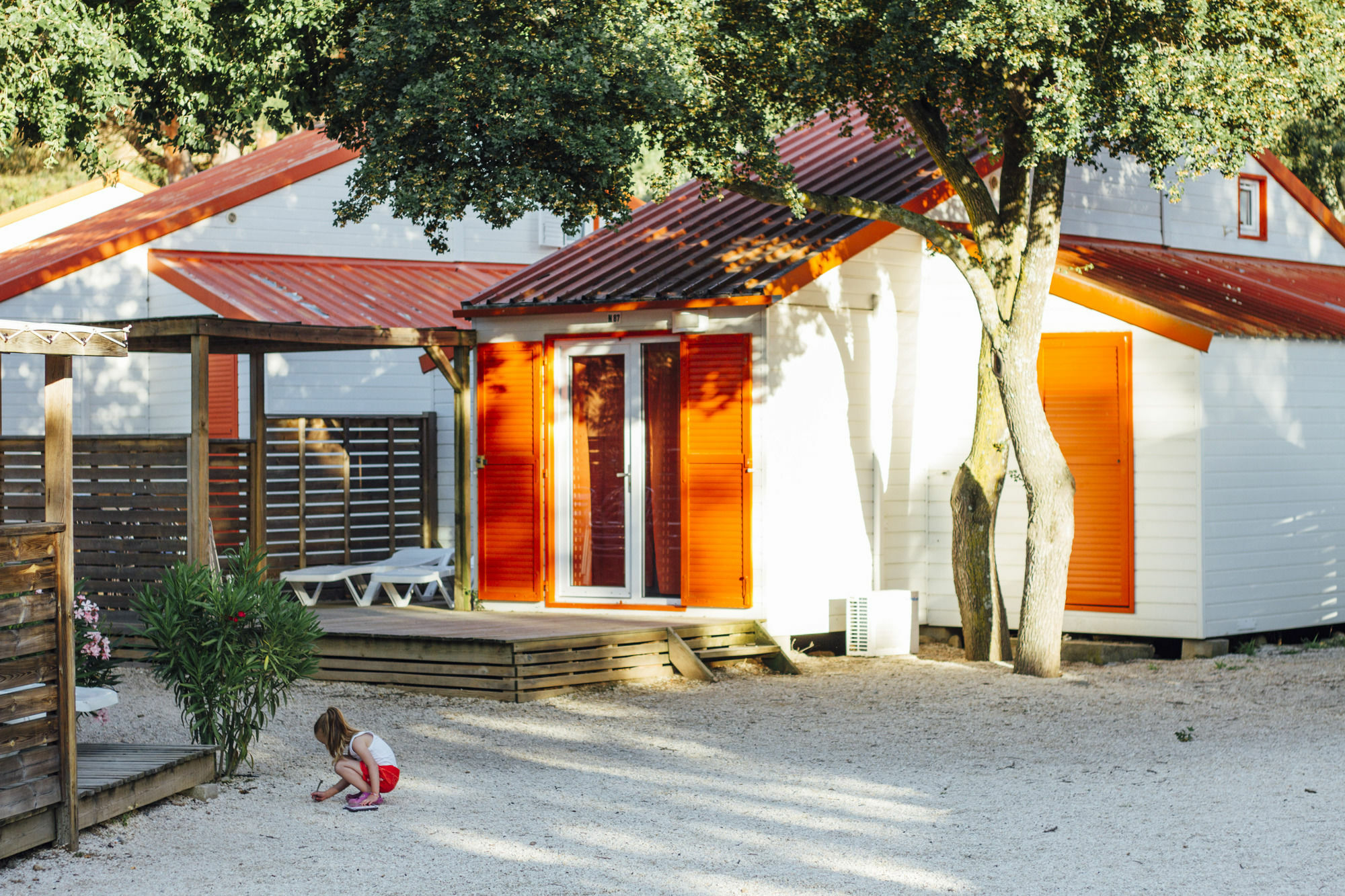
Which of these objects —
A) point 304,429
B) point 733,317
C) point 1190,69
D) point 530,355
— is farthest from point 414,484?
point 1190,69

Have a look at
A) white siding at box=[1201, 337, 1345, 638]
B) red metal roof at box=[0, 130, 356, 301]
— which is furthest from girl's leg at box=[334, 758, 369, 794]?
red metal roof at box=[0, 130, 356, 301]

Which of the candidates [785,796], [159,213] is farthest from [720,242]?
[159,213]

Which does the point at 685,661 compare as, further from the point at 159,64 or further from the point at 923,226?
the point at 159,64

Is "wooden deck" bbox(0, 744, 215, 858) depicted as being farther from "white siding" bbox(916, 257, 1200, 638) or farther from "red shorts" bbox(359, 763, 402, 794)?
"white siding" bbox(916, 257, 1200, 638)

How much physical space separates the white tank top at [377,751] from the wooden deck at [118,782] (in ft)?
2.30

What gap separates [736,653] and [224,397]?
25.2ft

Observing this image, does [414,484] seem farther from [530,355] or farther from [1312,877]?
[1312,877]

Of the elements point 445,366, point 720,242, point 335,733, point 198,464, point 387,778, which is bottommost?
point 387,778

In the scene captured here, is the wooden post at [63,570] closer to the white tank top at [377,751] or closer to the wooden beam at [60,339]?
the wooden beam at [60,339]

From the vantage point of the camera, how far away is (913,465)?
12625 mm

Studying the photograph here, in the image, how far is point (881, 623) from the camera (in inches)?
468

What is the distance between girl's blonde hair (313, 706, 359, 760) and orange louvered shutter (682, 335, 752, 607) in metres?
4.86

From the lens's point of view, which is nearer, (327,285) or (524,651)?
(524,651)

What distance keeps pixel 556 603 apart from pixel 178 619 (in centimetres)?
532
